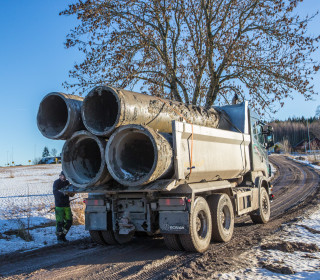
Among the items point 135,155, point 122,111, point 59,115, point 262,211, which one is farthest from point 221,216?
point 59,115

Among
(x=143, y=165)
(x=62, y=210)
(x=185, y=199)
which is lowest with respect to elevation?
(x=62, y=210)

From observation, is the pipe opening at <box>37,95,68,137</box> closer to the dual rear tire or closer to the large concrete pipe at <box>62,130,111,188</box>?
the large concrete pipe at <box>62,130,111,188</box>

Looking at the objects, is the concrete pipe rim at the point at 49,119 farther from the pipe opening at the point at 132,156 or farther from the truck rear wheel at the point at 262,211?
the truck rear wheel at the point at 262,211

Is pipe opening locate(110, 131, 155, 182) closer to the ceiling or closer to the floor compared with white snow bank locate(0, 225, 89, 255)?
closer to the ceiling

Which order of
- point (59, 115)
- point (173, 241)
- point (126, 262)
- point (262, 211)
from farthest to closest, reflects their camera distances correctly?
point (262, 211), point (59, 115), point (173, 241), point (126, 262)

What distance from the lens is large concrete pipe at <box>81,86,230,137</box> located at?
6031 millimetres

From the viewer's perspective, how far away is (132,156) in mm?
6836

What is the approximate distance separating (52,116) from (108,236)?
2.76 meters

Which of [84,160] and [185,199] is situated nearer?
[185,199]

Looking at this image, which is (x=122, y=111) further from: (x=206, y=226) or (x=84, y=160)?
(x=206, y=226)

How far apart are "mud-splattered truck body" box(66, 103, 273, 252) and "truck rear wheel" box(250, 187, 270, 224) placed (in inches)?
48.1

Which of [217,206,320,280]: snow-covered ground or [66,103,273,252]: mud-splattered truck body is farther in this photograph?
[66,103,273,252]: mud-splattered truck body

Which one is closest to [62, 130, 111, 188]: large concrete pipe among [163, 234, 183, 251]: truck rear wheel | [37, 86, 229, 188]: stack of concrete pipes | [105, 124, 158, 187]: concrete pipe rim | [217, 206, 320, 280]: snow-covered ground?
[37, 86, 229, 188]: stack of concrete pipes

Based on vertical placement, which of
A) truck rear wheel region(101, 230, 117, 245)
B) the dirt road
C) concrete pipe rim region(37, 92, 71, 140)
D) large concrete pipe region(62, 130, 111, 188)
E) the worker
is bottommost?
the dirt road
